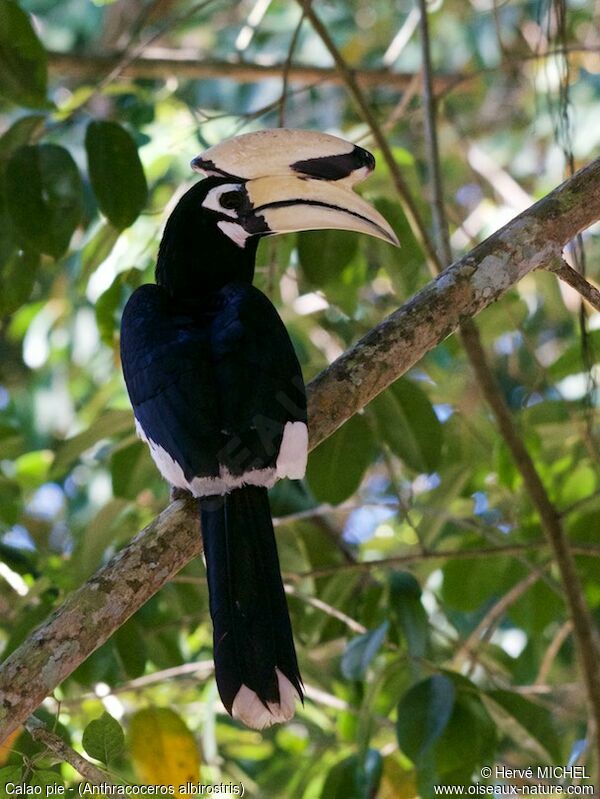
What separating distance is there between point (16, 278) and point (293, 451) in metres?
0.86

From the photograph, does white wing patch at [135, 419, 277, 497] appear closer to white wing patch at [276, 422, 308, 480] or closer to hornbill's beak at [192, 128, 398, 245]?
white wing patch at [276, 422, 308, 480]

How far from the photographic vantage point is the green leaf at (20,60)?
2436mm

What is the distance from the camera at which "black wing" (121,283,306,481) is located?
6.58ft

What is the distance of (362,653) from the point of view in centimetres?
231

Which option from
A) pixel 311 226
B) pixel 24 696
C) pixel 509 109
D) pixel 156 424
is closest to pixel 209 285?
pixel 311 226

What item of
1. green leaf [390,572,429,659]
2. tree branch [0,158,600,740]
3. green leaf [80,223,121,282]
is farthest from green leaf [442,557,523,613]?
green leaf [80,223,121,282]

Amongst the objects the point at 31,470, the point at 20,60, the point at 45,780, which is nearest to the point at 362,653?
the point at 45,780

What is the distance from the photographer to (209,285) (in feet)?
8.43

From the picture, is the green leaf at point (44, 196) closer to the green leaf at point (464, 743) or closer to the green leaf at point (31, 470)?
the green leaf at point (31, 470)

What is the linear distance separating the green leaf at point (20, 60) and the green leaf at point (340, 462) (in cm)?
94

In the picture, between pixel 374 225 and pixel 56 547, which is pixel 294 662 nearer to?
pixel 374 225

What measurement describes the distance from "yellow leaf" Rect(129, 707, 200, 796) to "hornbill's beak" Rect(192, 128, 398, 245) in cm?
106

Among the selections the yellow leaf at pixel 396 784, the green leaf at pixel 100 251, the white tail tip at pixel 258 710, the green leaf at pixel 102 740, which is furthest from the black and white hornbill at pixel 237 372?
the yellow leaf at pixel 396 784

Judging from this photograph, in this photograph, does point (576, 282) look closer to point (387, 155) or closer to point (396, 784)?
point (387, 155)
